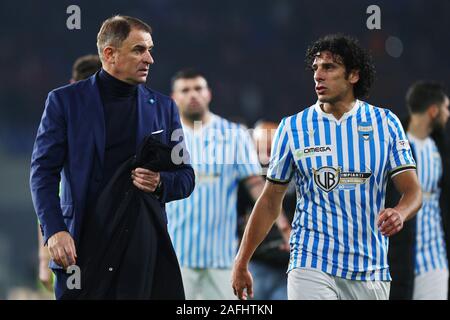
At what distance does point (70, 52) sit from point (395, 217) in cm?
1402

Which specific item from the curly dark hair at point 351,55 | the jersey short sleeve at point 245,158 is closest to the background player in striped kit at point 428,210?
the jersey short sleeve at point 245,158

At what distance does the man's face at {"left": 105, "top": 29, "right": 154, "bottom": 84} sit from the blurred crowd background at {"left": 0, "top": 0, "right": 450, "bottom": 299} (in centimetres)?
1132

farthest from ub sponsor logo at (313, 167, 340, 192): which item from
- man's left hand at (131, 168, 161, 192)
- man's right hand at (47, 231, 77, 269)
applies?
man's right hand at (47, 231, 77, 269)

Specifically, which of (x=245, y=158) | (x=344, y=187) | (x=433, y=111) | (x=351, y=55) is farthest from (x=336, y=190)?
(x=433, y=111)

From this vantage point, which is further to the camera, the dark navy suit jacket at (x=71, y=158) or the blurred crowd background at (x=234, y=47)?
the blurred crowd background at (x=234, y=47)

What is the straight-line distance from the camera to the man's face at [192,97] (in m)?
7.72

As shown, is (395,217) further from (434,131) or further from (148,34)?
(434,131)

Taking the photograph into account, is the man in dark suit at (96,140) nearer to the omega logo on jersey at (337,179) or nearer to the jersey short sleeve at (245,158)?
the omega logo on jersey at (337,179)

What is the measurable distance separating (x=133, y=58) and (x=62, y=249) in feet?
3.15

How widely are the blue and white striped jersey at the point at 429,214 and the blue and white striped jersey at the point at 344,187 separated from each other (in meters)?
2.80

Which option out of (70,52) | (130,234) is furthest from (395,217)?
(70,52)

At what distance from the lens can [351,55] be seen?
4848 mm

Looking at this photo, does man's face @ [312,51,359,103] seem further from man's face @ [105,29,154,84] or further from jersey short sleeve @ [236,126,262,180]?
jersey short sleeve @ [236,126,262,180]
